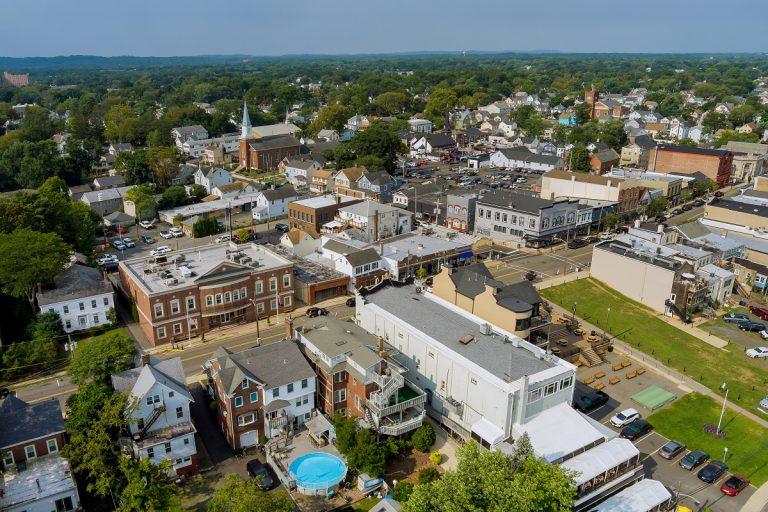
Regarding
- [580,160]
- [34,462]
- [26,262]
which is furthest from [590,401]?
[580,160]

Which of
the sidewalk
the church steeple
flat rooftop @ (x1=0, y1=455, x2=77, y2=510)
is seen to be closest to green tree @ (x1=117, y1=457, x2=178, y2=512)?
flat rooftop @ (x1=0, y1=455, x2=77, y2=510)

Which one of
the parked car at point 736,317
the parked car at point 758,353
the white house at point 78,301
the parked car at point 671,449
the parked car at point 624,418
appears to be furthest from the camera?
the parked car at point 736,317

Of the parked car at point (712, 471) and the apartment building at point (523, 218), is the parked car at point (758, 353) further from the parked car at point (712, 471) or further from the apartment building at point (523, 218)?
the apartment building at point (523, 218)

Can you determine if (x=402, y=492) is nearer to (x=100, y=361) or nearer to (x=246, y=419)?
(x=246, y=419)

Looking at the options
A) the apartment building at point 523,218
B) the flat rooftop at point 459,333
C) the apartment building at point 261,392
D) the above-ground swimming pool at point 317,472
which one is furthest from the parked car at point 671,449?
the apartment building at point 523,218

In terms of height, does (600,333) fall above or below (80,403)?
below

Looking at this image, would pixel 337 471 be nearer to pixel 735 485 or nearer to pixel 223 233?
pixel 735 485

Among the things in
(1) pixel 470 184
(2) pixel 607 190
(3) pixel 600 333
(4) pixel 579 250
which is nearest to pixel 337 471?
(3) pixel 600 333
